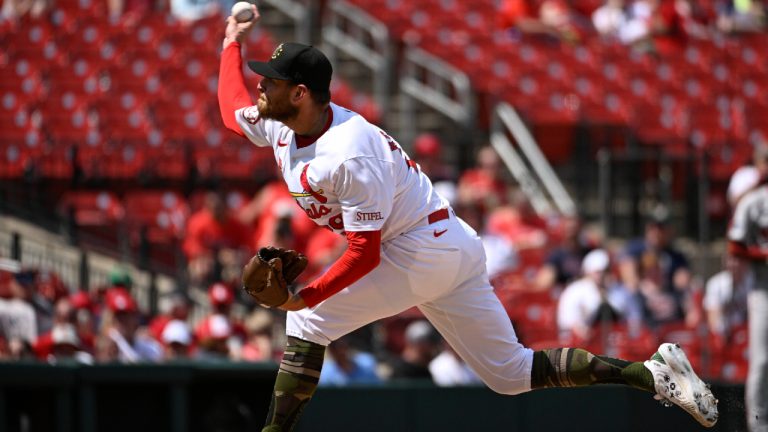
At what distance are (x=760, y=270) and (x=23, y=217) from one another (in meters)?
6.42

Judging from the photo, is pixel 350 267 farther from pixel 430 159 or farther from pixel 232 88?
pixel 430 159

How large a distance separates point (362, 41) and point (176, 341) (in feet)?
23.6

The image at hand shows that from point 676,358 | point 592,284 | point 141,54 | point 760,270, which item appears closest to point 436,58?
point 141,54

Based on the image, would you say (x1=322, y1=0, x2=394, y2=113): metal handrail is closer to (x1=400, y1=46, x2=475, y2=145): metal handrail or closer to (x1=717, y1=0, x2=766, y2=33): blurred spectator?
(x1=400, y1=46, x2=475, y2=145): metal handrail

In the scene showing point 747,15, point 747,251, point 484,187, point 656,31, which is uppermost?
point 747,15

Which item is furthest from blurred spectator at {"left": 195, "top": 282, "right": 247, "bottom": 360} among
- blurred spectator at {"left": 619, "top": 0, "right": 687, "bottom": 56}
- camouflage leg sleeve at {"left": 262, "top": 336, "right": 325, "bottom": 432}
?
blurred spectator at {"left": 619, "top": 0, "right": 687, "bottom": 56}

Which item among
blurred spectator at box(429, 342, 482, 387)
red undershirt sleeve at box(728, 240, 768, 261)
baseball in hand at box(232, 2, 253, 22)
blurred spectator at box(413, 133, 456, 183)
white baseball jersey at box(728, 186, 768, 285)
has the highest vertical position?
baseball in hand at box(232, 2, 253, 22)

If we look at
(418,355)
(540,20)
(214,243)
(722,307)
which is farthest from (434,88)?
(418,355)

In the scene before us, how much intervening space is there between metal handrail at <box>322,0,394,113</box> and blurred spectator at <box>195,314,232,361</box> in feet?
18.3

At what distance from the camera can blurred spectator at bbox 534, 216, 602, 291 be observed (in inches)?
434

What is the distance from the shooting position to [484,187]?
11.9 metres

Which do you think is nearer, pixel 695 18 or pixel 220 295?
pixel 220 295

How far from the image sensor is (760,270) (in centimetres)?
709

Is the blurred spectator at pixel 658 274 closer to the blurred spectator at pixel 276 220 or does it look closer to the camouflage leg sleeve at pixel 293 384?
the blurred spectator at pixel 276 220
